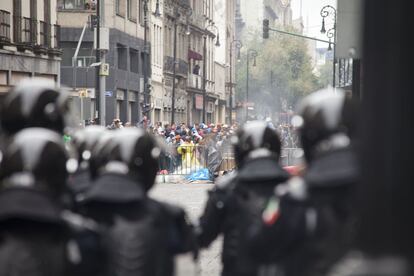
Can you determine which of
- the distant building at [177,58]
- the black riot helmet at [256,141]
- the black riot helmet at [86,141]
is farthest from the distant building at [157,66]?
the black riot helmet at [256,141]

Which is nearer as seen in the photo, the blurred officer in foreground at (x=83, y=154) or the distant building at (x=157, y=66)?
the blurred officer in foreground at (x=83, y=154)

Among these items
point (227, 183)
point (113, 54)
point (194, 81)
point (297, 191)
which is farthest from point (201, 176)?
point (194, 81)

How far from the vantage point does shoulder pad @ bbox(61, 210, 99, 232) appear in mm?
4746

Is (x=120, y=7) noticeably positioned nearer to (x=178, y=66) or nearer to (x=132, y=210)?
(x=178, y=66)

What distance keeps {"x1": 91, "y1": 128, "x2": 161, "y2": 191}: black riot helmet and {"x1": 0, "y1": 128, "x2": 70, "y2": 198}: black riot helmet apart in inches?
23.8

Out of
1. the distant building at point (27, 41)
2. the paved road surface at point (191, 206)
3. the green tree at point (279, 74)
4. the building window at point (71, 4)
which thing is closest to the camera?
the paved road surface at point (191, 206)

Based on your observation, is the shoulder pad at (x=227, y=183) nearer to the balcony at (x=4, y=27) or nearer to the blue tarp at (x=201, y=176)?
the blue tarp at (x=201, y=176)

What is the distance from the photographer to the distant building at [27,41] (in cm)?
3694

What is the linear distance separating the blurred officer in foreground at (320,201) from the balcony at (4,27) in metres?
32.4

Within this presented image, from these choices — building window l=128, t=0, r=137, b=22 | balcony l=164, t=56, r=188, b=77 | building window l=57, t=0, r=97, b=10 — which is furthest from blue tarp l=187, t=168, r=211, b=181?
balcony l=164, t=56, r=188, b=77

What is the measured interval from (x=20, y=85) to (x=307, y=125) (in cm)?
154

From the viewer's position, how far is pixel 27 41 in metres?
39.5

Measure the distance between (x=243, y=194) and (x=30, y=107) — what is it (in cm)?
143

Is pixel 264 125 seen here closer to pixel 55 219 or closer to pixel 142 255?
pixel 142 255
